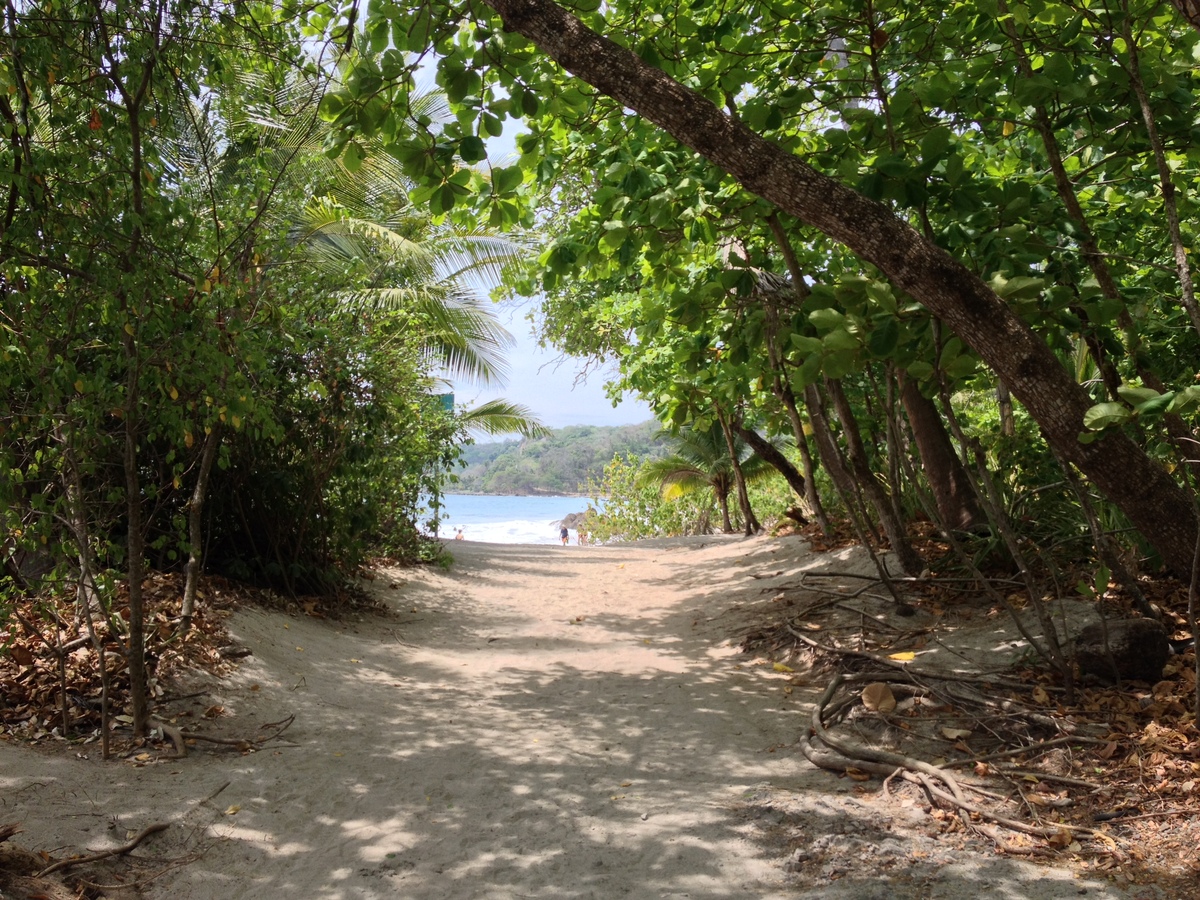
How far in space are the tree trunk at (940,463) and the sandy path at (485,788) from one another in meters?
2.50

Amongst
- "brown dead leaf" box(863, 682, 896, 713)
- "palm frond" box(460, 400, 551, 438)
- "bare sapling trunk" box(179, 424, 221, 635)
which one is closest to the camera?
"brown dead leaf" box(863, 682, 896, 713)

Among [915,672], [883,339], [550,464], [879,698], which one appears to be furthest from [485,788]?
[550,464]

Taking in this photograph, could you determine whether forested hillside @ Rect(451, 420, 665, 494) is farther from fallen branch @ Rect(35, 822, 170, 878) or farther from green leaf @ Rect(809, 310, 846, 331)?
green leaf @ Rect(809, 310, 846, 331)

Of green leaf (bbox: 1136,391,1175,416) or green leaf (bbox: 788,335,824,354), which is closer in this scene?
green leaf (bbox: 1136,391,1175,416)

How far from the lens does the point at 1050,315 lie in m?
3.59

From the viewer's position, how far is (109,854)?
3.26 metres

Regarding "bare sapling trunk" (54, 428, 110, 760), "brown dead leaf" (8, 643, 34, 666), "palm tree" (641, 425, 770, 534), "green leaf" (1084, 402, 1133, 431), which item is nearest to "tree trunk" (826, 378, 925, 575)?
"green leaf" (1084, 402, 1133, 431)

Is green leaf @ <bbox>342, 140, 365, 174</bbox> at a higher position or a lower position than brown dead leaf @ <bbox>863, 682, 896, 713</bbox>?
higher

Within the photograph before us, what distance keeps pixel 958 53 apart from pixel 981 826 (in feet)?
12.3

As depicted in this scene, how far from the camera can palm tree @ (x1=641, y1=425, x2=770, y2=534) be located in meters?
19.8

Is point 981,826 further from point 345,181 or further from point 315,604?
point 345,181

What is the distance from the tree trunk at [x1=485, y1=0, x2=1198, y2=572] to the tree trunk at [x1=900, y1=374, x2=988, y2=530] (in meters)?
4.22

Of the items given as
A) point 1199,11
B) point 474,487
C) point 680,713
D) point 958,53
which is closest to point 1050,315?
point 1199,11

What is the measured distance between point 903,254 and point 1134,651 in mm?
2628
